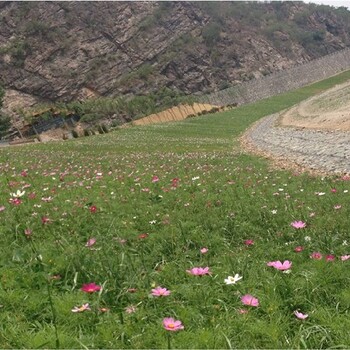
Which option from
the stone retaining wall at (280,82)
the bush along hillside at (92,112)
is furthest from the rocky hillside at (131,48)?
the stone retaining wall at (280,82)

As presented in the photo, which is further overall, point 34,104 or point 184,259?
point 34,104

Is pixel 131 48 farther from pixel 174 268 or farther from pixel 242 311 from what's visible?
pixel 242 311

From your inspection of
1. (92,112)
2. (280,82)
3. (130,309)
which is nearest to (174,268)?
(130,309)

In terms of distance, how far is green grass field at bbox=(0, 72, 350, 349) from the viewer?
439 centimetres

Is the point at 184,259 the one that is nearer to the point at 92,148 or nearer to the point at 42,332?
the point at 42,332

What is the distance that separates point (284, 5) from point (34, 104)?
5344 inches

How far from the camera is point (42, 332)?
14.4 ft

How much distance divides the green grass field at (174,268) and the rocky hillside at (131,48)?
109 meters

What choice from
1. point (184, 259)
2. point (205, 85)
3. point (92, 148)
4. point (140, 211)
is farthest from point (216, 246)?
point (205, 85)

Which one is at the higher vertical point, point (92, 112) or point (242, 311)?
point (92, 112)

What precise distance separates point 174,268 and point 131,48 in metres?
131

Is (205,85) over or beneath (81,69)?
beneath

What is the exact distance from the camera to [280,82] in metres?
118

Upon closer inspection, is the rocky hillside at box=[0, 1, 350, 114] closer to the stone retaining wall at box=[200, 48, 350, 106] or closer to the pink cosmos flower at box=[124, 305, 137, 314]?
the stone retaining wall at box=[200, 48, 350, 106]
